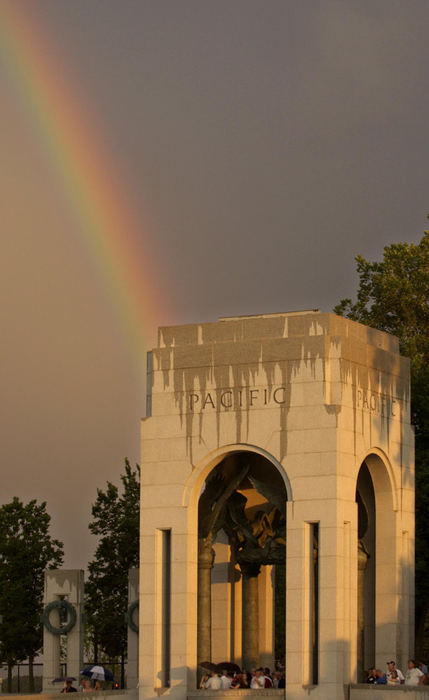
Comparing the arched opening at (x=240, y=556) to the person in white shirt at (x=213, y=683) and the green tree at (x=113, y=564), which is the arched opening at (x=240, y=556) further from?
the green tree at (x=113, y=564)

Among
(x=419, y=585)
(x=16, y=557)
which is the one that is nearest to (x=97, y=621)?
(x=16, y=557)

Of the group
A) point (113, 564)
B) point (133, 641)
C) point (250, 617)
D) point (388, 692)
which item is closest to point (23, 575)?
point (113, 564)

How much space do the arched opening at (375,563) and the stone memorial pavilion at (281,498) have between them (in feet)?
0.15

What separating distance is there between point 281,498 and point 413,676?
6.68m

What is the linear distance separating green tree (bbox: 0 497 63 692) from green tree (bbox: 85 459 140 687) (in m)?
2.56

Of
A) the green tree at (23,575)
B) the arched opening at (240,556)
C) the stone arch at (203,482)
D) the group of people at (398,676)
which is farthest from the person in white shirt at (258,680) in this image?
the green tree at (23,575)

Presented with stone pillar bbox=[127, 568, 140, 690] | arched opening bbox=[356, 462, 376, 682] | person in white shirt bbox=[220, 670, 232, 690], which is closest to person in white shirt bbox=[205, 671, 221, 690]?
person in white shirt bbox=[220, 670, 232, 690]

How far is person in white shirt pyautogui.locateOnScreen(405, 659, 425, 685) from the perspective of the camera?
1657 inches

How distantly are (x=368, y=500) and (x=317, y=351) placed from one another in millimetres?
6534

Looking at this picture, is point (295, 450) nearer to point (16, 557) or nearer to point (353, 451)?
point (353, 451)

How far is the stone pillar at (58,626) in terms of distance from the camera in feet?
186

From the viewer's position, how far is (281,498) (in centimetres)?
4488

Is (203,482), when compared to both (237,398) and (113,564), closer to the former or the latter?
(237,398)

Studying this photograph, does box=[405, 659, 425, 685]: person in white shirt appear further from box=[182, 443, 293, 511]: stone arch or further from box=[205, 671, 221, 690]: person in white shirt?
box=[182, 443, 293, 511]: stone arch
